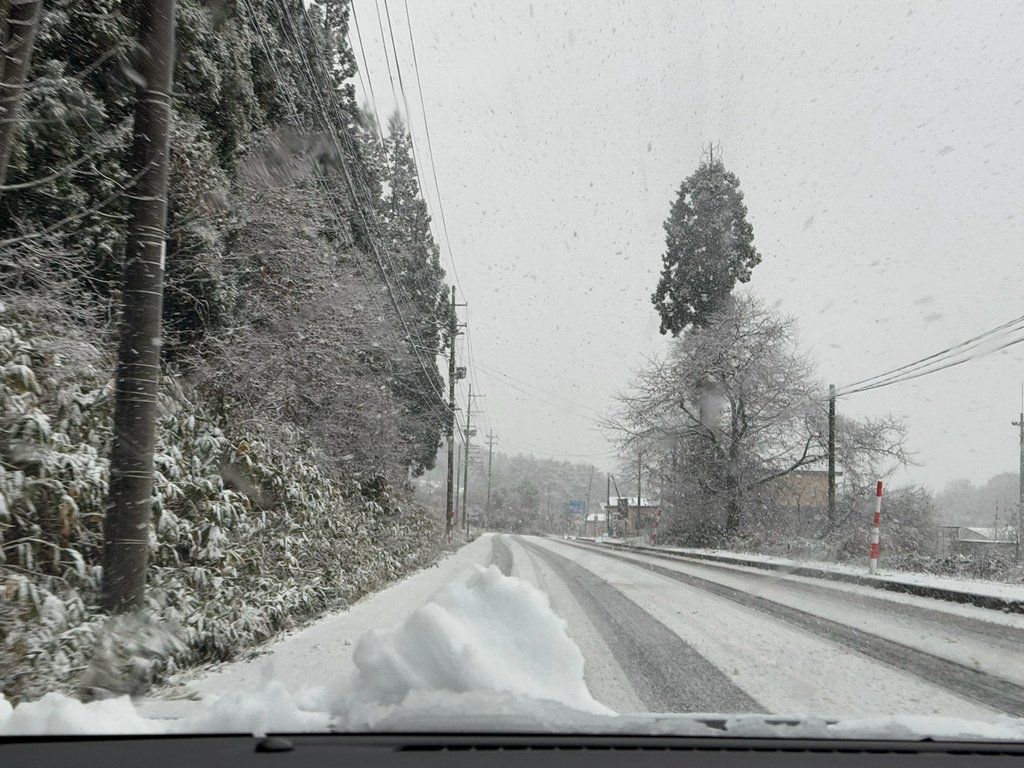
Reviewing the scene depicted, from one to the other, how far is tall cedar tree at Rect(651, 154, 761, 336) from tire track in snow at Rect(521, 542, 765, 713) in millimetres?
24123

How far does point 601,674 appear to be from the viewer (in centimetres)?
491

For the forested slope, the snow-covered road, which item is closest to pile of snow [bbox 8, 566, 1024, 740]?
the snow-covered road

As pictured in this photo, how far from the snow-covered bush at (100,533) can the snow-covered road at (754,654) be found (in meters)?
0.49

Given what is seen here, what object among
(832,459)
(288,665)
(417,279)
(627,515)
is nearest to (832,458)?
(832,459)

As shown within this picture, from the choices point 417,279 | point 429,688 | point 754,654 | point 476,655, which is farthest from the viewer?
point 417,279

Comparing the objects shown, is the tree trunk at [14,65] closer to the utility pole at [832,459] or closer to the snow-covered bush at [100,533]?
the snow-covered bush at [100,533]

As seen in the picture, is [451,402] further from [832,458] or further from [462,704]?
[462,704]

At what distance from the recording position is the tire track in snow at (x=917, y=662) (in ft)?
14.0

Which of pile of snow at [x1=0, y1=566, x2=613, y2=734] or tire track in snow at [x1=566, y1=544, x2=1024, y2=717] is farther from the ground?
pile of snow at [x1=0, y1=566, x2=613, y2=734]

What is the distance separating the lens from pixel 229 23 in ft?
28.3

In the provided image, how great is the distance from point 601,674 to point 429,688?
230 centimetres

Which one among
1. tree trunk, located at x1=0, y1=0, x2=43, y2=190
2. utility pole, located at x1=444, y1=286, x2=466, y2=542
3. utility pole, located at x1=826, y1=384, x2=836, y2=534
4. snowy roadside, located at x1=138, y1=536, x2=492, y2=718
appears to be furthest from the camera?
utility pole, located at x1=444, y1=286, x2=466, y2=542

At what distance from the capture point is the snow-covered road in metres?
4.15

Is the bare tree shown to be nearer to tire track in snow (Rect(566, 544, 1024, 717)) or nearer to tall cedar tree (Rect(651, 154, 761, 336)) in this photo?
tall cedar tree (Rect(651, 154, 761, 336))
